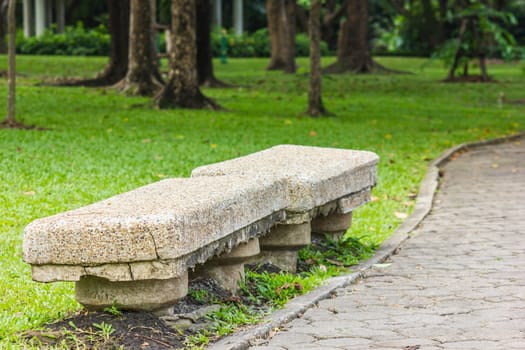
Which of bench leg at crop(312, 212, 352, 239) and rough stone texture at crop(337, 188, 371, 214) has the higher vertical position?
rough stone texture at crop(337, 188, 371, 214)

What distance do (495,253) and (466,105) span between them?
55.2 ft

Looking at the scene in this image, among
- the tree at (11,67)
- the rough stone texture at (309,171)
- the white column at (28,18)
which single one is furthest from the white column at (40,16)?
the rough stone texture at (309,171)

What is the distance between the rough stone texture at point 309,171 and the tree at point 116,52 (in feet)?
58.7

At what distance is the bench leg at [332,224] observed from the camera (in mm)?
8125

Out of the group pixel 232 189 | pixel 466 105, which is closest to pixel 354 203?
pixel 232 189

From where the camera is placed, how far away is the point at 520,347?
5.31m

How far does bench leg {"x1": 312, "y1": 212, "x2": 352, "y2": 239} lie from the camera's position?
8.12 m

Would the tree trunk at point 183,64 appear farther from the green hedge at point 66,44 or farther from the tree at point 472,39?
the green hedge at point 66,44

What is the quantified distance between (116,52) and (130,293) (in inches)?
833

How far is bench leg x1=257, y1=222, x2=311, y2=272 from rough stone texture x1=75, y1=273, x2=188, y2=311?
170 centimetres

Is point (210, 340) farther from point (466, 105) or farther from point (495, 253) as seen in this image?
point (466, 105)

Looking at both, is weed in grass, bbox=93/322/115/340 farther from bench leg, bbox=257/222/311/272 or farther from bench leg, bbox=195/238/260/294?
bench leg, bbox=257/222/311/272

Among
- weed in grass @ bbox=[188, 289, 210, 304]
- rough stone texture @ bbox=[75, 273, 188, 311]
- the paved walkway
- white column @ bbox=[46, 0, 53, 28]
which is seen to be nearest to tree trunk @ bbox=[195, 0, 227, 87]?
the paved walkway

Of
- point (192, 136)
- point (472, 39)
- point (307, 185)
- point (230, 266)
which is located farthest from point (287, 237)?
point (472, 39)
